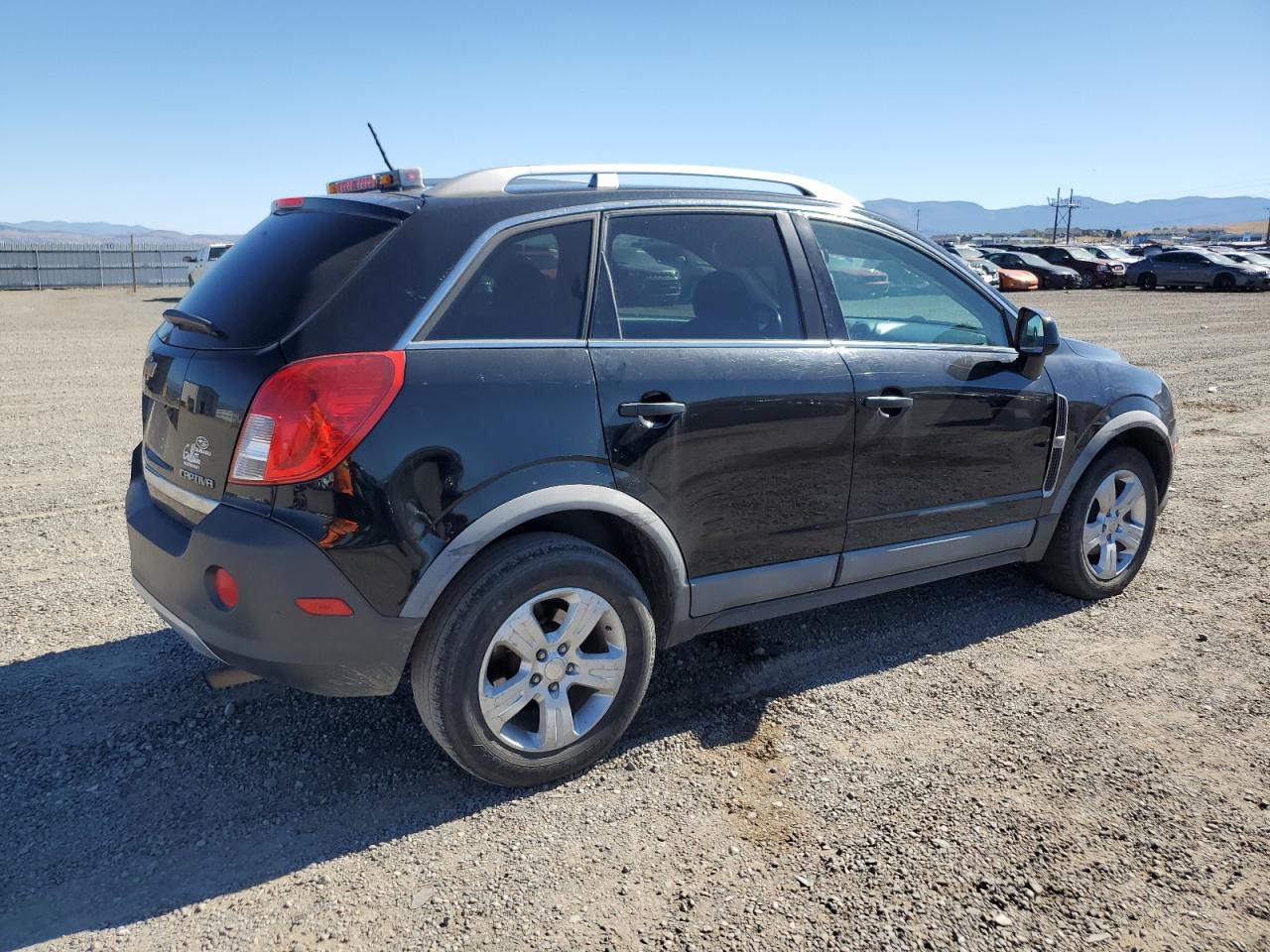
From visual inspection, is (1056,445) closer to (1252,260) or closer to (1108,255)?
(1252,260)

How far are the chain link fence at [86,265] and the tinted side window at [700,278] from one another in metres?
35.4

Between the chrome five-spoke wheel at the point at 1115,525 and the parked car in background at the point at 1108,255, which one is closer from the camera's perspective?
the chrome five-spoke wheel at the point at 1115,525

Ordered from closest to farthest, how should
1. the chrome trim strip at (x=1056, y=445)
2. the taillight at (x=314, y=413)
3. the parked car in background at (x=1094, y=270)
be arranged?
the taillight at (x=314, y=413), the chrome trim strip at (x=1056, y=445), the parked car in background at (x=1094, y=270)

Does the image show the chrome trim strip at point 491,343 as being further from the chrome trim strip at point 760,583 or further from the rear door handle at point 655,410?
the chrome trim strip at point 760,583

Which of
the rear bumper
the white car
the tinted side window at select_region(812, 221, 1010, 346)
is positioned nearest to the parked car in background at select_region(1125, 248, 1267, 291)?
the white car

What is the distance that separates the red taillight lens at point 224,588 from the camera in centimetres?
289

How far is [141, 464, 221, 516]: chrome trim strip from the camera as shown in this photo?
2999mm

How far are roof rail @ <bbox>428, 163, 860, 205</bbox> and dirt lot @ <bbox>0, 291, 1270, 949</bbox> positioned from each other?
1.91 meters

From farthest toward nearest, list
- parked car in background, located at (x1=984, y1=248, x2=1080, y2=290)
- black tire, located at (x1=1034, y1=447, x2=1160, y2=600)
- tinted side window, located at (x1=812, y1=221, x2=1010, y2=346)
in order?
parked car in background, located at (x1=984, y1=248, x2=1080, y2=290) → black tire, located at (x1=1034, y1=447, x2=1160, y2=600) → tinted side window, located at (x1=812, y1=221, x2=1010, y2=346)

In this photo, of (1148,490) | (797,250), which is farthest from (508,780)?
(1148,490)

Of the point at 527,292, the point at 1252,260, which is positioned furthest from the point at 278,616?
the point at 1252,260

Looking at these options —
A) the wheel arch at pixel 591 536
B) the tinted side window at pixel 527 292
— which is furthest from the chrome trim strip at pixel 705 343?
the wheel arch at pixel 591 536

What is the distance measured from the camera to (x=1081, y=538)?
15.4ft

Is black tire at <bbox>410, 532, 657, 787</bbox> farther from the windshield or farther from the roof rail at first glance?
the windshield
